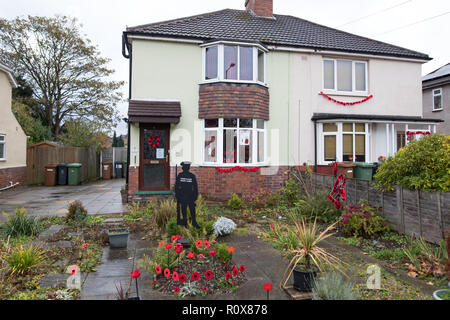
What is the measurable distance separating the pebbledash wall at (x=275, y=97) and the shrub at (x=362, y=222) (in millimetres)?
4518

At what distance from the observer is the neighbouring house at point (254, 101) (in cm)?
1036

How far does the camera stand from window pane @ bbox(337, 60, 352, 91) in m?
12.3

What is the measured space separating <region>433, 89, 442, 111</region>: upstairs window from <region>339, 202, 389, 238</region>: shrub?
59.7ft

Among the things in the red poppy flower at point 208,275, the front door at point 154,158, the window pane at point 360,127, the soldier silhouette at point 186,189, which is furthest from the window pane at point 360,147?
the red poppy flower at point 208,275

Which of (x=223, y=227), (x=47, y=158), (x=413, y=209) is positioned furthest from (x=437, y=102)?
(x=47, y=158)

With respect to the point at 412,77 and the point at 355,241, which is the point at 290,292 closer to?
the point at 355,241

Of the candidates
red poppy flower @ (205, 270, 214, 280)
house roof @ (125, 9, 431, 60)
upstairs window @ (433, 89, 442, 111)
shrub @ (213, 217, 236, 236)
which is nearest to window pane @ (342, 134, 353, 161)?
house roof @ (125, 9, 431, 60)

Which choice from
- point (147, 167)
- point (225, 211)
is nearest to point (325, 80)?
point (225, 211)

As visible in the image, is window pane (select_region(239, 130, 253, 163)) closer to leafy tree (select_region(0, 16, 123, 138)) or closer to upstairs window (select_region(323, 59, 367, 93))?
upstairs window (select_region(323, 59, 367, 93))

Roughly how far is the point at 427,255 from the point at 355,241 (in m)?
1.47

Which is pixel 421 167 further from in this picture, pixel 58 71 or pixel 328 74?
Answer: pixel 58 71

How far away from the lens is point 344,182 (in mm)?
7348

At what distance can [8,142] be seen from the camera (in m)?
14.9

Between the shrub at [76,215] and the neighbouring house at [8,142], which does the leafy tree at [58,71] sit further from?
the shrub at [76,215]
